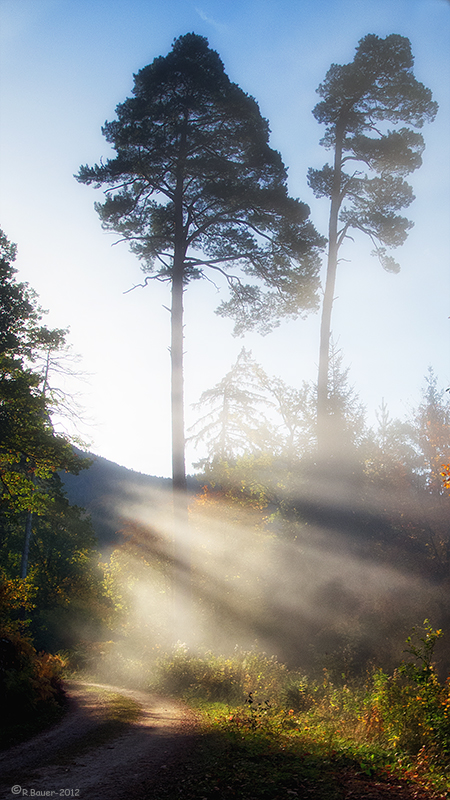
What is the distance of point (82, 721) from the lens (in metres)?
8.49

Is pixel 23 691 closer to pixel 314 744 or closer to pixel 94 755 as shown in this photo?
pixel 94 755

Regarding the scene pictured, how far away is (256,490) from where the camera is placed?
67.0 feet

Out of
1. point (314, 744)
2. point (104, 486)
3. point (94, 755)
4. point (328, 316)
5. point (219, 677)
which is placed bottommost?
point (219, 677)

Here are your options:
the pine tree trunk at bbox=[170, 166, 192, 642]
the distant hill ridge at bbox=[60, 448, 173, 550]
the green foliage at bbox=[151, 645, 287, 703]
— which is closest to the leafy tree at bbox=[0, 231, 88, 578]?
the pine tree trunk at bbox=[170, 166, 192, 642]

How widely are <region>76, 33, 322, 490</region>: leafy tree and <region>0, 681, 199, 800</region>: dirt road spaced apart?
665 centimetres

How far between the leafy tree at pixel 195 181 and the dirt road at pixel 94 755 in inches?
262

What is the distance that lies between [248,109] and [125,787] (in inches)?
664

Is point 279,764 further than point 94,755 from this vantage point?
No

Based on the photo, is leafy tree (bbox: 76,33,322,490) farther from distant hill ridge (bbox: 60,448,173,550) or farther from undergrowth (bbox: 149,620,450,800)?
distant hill ridge (bbox: 60,448,173,550)

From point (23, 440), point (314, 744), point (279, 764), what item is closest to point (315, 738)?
point (314, 744)

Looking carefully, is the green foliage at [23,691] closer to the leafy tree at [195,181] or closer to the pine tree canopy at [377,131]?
the leafy tree at [195,181]

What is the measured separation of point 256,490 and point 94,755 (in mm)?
14444

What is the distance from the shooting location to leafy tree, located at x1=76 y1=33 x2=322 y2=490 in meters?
13.9

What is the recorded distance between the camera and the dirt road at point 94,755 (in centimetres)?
514
